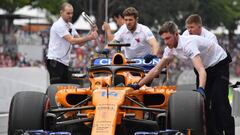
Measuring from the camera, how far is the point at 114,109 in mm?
7254

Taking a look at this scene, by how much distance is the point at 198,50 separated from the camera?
321 inches

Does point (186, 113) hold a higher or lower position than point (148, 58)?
lower

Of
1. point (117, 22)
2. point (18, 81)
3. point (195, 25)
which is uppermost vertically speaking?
point (117, 22)

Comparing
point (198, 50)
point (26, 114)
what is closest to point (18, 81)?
point (198, 50)

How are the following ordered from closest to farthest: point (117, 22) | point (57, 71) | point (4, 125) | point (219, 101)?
point (219, 101), point (57, 71), point (117, 22), point (4, 125)

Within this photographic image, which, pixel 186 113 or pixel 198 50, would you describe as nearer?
pixel 186 113

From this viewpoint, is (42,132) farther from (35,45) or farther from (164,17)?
(164,17)

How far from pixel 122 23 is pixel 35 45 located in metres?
13.6

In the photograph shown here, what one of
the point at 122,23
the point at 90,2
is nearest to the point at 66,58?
the point at 122,23

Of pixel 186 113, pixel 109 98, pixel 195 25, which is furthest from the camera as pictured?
pixel 195 25

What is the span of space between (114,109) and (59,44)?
3.75 m

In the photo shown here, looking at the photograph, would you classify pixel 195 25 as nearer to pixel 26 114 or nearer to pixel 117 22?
pixel 117 22

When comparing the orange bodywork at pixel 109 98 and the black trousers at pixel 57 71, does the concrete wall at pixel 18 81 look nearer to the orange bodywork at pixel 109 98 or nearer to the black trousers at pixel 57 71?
the black trousers at pixel 57 71

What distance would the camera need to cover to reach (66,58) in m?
10.9
